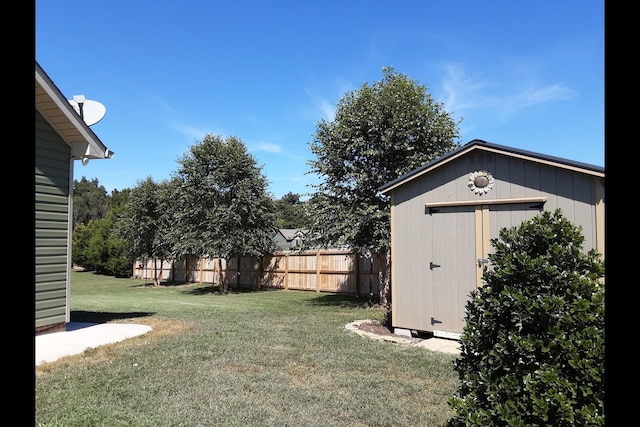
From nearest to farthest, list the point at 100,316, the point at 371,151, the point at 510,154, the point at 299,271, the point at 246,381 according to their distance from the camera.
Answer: the point at 246,381 → the point at 510,154 → the point at 100,316 → the point at 371,151 → the point at 299,271

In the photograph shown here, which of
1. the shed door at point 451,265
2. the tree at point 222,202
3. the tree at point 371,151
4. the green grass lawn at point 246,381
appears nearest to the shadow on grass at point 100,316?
the green grass lawn at point 246,381

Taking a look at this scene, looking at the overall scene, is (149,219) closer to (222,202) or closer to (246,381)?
(222,202)

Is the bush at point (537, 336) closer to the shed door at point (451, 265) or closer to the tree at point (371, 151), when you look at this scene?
the shed door at point (451, 265)

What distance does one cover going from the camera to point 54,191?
6797mm

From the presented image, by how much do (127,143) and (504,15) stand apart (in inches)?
318

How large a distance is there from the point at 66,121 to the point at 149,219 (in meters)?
15.9

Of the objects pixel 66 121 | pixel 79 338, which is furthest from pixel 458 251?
pixel 66 121

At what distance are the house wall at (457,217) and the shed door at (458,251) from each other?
15 millimetres

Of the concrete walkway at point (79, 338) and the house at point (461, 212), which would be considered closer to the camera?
the concrete walkway at point (79, 338)

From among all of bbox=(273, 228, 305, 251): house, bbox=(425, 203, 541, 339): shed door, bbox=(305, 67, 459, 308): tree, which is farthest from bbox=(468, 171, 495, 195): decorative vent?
bbox=(273, 228, 305, 251): house

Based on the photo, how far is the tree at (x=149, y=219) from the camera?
21625 mm

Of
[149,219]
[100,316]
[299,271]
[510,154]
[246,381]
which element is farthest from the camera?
[149,219]
